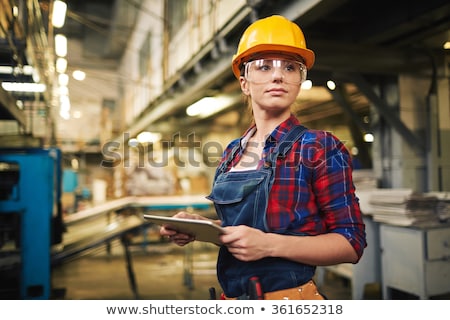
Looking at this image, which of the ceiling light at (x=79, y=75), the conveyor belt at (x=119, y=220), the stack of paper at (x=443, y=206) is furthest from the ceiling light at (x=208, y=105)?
the stack of paper at (x=443, y=206)

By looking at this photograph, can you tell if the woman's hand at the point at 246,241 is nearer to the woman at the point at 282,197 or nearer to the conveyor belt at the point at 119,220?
the woman at the point at 282,197

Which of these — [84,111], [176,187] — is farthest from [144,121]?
[84,111]

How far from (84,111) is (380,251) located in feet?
14.8

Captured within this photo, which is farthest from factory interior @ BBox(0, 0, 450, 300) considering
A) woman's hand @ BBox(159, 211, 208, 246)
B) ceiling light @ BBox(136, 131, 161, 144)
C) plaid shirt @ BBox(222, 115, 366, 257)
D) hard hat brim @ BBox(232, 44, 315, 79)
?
ceiling light @ BBox(136, 131, 161, 144)

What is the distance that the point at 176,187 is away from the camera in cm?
773

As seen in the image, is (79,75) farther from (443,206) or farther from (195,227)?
(443,206)

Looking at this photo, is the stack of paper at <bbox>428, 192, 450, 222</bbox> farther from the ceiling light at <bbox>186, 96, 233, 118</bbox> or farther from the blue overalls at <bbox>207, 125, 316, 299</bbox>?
the ceiling light at <bbox>186, 96, 233, 118</bbox>

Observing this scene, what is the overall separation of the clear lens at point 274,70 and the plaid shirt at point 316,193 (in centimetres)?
23

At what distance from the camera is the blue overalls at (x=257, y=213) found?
1.26 metres

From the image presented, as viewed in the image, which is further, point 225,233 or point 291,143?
point 291,143

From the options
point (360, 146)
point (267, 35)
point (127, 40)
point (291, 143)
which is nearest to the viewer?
point (291, 143)

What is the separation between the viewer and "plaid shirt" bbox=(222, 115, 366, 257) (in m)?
1.22

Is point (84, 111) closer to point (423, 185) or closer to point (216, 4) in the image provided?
A: point (216, 4)

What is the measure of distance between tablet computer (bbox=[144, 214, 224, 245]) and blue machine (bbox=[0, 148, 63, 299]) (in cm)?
268
